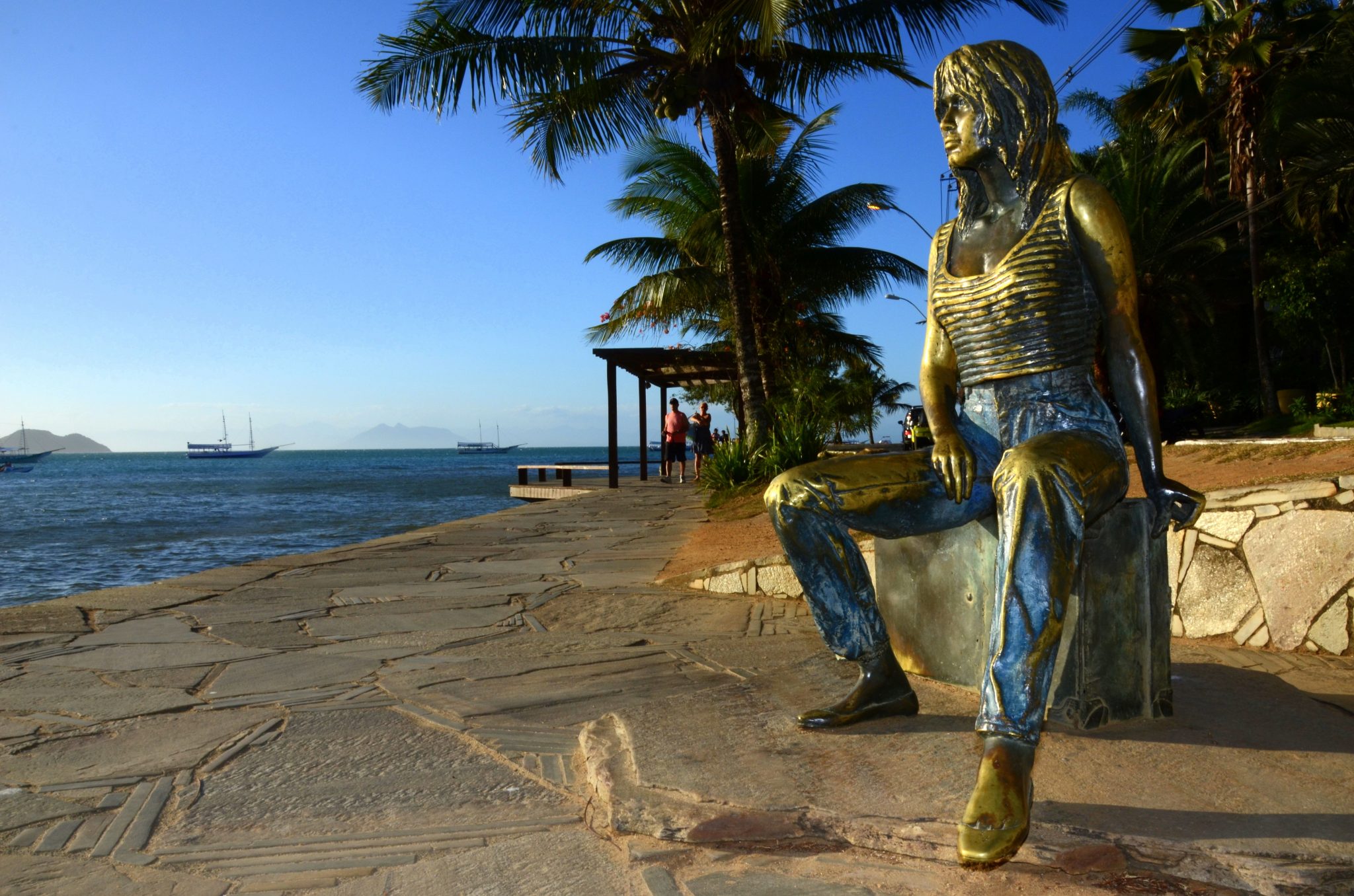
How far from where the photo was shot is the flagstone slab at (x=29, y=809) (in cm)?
237

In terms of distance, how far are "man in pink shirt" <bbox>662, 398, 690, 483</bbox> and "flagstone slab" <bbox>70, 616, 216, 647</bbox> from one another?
15299mm

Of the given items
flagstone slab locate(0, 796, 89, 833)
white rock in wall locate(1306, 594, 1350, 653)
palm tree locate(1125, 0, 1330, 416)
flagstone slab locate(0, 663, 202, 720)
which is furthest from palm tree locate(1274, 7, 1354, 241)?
flagstone slab locate(0, 796, 89, 833)

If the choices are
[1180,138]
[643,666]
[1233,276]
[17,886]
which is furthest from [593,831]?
[1233,276]

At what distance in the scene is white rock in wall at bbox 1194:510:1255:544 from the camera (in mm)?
4020

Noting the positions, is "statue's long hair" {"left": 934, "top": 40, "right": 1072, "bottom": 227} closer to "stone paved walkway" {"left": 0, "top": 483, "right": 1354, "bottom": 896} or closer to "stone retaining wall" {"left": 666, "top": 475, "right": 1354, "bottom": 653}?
"stone paved walkway" {"left": 0, "top": 483, "right": 1354, "bottom": 896}

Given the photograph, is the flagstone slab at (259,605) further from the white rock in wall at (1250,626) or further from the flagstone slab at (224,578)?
the white rock in wall at (1250,626)

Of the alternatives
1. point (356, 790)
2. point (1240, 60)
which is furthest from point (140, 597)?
point (1240, 60)

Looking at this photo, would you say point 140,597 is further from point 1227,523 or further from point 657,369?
point 657,369

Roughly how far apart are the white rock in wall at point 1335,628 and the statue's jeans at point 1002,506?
1.95m

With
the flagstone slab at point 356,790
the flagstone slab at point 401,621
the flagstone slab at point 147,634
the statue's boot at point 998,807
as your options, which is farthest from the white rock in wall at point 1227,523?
the flagstone slab at point 147,634

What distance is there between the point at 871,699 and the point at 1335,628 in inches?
87.7

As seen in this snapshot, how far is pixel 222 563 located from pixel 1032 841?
1379 cm

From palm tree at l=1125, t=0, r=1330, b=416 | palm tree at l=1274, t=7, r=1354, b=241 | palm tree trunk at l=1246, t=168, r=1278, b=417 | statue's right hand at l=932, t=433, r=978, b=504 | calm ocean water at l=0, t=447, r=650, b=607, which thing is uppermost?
palm tree at l=1125, t=0, r=1330, b=416

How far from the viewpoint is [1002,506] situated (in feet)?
7.21
